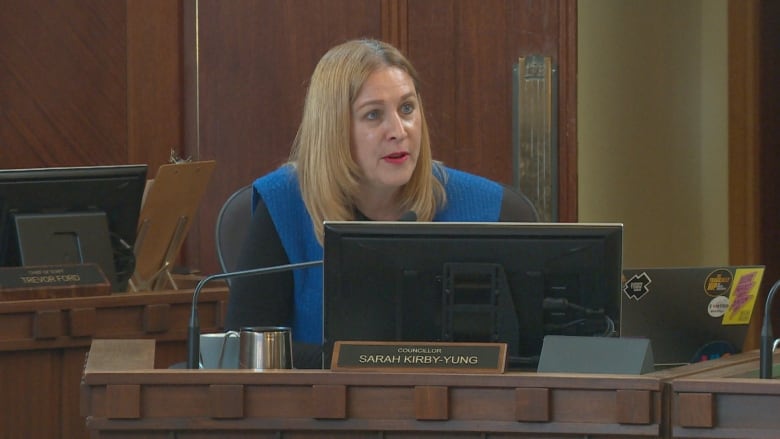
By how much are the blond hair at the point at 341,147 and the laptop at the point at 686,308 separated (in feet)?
1.74

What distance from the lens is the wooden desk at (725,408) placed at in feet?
5.62

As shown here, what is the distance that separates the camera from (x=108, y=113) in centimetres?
464

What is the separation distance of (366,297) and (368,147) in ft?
2.21

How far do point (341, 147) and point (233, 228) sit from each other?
0.47 m

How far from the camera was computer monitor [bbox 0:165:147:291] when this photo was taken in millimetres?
3164

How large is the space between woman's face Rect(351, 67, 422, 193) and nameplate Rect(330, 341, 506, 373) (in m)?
0.85

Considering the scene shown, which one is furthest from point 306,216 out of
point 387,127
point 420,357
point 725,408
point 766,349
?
point 725,408

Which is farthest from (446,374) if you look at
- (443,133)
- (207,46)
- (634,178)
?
(634,178)

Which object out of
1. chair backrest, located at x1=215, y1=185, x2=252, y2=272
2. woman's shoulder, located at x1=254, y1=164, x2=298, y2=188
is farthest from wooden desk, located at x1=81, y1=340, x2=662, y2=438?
chair backrest, located at x1=215, y1=185, x2=252, y2=272

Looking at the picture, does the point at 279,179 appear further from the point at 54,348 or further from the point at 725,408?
the point at 725,408

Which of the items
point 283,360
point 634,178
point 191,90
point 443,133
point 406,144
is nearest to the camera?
point 283,360

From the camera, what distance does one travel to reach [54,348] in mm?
2994

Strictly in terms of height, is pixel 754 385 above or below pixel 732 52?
below

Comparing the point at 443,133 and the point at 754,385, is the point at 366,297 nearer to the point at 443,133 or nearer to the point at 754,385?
the point at 754,385
